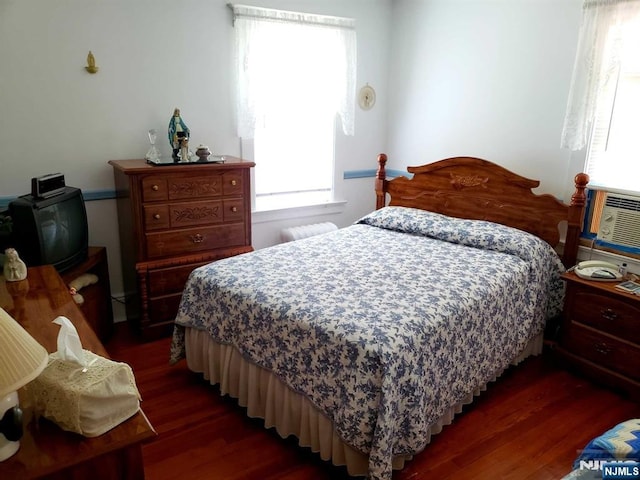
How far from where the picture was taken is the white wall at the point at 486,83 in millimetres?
3123

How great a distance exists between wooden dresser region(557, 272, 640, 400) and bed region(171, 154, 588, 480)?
18 cm

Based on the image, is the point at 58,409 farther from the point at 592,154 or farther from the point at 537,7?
the point at 537,7

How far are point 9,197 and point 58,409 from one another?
2.31 metres

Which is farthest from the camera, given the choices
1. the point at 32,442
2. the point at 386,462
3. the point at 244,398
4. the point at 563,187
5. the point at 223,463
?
the point at 563,187

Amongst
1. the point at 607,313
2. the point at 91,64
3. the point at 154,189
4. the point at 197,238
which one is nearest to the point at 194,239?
the point at 197,238

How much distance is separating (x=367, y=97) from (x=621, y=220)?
7.60 ft

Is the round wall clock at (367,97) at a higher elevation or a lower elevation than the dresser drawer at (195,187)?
higher

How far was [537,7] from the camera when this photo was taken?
3150mm

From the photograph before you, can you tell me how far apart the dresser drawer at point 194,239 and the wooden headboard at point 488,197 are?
136 centimetres

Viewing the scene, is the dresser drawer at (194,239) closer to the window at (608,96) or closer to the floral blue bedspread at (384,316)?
the floral blue bedspread at (384,316)

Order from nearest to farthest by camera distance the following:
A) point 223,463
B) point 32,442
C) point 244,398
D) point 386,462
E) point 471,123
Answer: point 32,442
point 386,462
point 223,463
point 244,398
point 471,123

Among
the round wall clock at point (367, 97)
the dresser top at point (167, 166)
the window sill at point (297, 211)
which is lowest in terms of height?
the window sill at point (297, 211)

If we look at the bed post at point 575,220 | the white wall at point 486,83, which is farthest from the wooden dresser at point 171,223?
the bed post at point 575,220

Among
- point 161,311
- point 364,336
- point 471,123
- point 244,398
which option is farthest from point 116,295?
point 471,123
